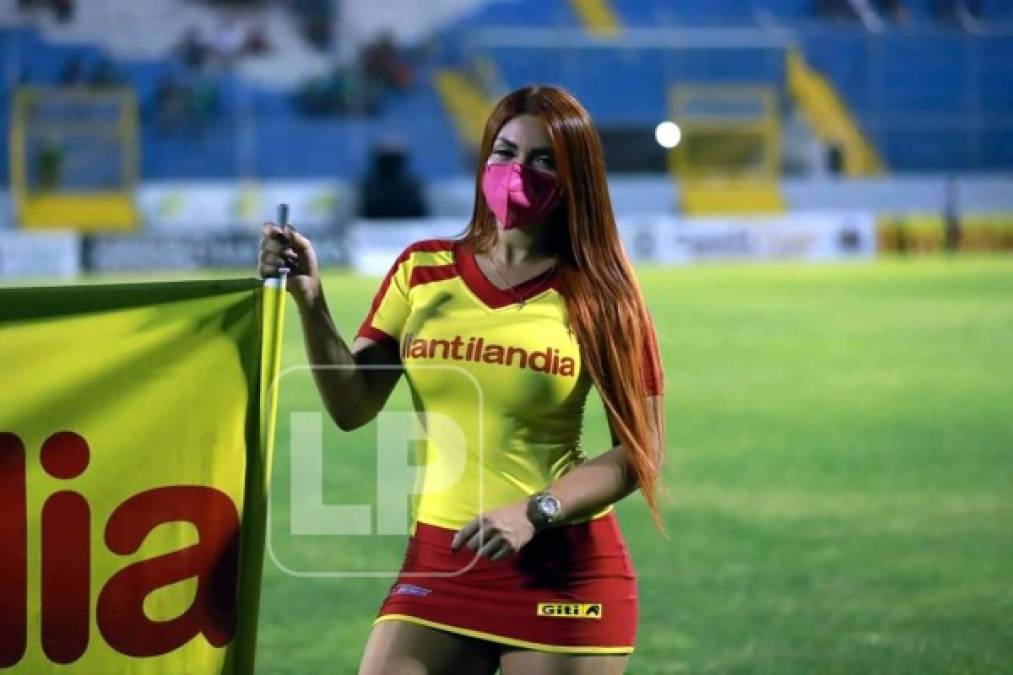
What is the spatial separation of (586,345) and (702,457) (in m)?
9.29

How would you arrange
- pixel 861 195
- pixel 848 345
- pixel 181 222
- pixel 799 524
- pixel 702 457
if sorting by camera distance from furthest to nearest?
pixel 861 195, pixel 181 222, pixel 848 345, pixel 702 457, pixel 799 524

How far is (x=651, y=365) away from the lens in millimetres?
4211

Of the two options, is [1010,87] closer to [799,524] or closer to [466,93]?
[466,93]

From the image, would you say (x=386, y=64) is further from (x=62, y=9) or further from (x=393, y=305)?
(x=393, y=305)

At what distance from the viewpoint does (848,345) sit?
2078 centimetres

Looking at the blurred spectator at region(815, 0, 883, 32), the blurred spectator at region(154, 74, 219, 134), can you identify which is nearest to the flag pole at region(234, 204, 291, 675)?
the blurred spectator at region(154, 74, 219, 134)

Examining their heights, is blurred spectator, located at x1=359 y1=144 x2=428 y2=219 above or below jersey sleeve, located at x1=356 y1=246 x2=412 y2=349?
above

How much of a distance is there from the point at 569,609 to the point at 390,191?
31.4 m

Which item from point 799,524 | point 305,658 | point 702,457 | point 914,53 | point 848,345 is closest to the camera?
point 305,658

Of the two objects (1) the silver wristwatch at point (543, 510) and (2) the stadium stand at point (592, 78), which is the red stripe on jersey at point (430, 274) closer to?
(1) the silver wristwatch at point (543, 510)

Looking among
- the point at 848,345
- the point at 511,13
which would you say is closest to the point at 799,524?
the point at 848,345

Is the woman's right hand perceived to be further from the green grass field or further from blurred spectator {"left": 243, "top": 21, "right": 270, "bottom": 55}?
blurred spectator {"left": 243, "top": 21, "right": 270, "bottom": 55}

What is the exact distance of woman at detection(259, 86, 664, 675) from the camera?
412 centimetres

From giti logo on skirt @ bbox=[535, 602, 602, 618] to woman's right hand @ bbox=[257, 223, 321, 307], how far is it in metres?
0.84
